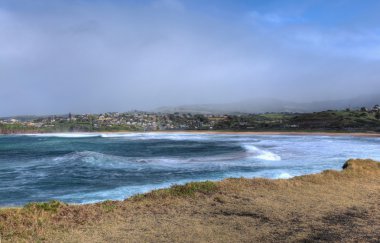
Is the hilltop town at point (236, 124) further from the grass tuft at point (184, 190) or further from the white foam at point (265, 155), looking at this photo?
the grass tuft at point (184, 190)

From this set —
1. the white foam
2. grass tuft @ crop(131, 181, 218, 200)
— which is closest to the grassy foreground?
grass tuft @ crop(131, 181, 218, 200)

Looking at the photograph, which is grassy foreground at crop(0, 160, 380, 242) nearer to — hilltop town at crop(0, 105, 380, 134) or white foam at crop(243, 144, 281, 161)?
white foam at crop(243, 144, 281, 161)

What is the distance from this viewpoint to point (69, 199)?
16.6 metres

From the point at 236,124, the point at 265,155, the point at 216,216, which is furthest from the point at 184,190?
the point at 236,124

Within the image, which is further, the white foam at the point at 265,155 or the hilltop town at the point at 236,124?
the hilltop town at the point at 236,124

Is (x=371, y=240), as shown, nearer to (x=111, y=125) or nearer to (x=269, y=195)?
(x=269, y=195)

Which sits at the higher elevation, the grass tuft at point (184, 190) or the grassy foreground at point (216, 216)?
the grass tuft at point (184, 190)

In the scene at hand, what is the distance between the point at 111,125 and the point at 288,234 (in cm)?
11763

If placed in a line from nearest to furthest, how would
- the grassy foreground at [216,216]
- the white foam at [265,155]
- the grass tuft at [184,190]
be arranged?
the grassy foreground at [216,216] < the grass tuft at [184,190] < the white foam at [265,155]

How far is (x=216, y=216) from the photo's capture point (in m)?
10.8

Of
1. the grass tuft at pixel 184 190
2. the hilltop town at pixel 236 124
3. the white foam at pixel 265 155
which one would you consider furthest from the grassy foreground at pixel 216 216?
the hilltop town at pixel 236 124

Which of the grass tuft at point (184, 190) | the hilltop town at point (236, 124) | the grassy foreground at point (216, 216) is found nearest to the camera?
the grassy foreground at point (216, 216)

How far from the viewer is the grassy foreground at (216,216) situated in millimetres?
8992

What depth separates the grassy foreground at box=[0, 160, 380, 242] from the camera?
29.5 ft
